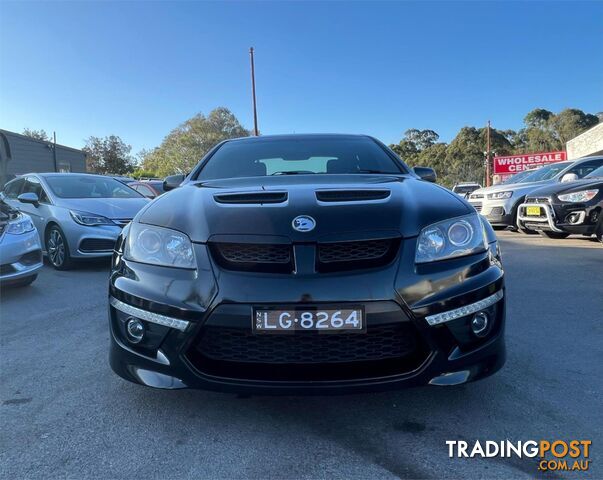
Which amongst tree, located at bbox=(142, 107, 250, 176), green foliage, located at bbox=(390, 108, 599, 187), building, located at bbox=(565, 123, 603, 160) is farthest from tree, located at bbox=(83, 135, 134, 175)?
building, located at bbox=(565, 123, 603, 160)

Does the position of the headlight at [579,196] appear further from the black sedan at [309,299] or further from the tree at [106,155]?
the tree at [106,155]

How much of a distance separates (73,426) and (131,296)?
0.71 m

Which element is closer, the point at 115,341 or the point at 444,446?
the point at 444,446

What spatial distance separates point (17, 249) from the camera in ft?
15.3

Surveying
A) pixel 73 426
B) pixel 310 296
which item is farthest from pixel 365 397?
pixel 73 426

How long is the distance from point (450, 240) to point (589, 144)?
3187cm

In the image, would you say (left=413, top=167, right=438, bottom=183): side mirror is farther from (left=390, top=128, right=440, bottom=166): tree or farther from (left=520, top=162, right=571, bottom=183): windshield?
(left=390, top=128, right=440, bottom=166): tree

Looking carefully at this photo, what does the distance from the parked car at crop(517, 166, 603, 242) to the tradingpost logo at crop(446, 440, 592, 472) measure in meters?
5.56

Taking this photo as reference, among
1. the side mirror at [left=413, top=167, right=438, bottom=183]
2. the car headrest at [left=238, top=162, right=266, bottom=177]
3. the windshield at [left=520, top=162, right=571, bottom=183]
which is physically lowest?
the side mirror at [left=413, top=167, right=438, bottom=183]

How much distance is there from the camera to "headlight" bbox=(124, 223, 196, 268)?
6.59ft

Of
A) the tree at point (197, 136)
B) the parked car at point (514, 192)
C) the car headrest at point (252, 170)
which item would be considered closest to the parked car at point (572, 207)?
the parked car at point (514, 192)

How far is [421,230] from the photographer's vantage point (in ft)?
6.61

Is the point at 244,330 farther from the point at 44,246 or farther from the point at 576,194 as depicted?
the point at 576,194

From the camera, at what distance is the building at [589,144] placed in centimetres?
2661
